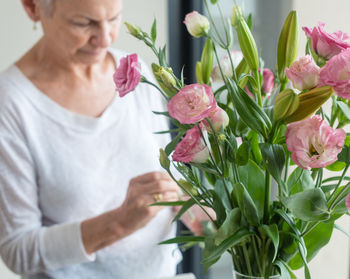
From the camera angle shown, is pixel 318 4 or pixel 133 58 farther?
pixel 318 4

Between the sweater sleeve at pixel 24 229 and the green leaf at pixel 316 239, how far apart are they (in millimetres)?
602

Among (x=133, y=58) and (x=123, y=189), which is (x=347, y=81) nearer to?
(x=133, y=58)

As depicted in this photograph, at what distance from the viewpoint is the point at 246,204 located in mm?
520

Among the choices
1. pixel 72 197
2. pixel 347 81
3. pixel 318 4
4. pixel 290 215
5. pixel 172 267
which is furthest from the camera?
pixel 172 267

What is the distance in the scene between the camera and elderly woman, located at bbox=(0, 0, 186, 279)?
3.39 ft

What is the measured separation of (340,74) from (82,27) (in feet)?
2.42

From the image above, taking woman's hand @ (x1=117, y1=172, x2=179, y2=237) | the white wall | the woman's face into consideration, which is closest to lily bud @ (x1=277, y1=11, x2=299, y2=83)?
woman's hand @ (x1=117, y1=172, x2=179, y2=237)

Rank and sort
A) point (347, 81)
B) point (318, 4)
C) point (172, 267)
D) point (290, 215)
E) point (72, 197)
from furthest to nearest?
point (172, 267), point (72, 197), point (318, 4), point (290, 215), point (347, 81)

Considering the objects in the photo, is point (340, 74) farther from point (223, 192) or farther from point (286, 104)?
point (223, 192)

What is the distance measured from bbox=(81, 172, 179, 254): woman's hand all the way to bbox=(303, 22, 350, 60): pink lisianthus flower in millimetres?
499

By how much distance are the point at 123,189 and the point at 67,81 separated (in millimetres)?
316

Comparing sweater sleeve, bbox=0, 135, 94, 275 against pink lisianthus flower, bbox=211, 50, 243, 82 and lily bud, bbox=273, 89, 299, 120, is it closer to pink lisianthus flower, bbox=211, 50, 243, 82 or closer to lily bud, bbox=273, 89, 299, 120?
pink lisianthus flower, bbox=211, 50, 243, 82

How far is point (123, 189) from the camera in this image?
3.89 feet

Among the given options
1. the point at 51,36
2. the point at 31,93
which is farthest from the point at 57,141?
the point at 51,36
